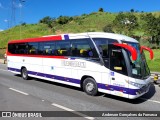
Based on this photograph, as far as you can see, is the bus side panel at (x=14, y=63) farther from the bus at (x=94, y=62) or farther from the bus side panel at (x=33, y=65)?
the bus at (x=94, y=62)

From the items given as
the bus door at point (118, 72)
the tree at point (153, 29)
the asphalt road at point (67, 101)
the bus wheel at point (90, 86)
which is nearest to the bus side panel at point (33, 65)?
the asphalt road at point (67, 101)

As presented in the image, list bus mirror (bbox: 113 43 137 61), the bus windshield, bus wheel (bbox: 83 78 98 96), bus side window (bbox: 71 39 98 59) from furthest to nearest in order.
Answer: bus side window (bbox: 71 39 98 59)
bus wheel (bbox: 83 78 98 96)
the bus windshield
bus mirror (bbox: 113 43 137 61)

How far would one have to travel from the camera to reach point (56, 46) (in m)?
13.5

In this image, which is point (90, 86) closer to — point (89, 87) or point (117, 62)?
point (89, 87)

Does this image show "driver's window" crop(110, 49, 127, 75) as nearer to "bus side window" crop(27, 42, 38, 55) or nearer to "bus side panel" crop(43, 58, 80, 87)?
"bus side panel" crop(43, 58, 80, 87)

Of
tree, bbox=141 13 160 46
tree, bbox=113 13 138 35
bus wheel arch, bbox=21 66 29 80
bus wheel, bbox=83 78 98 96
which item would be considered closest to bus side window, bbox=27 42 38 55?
bus wheel arch, bbox=21 66 29 80

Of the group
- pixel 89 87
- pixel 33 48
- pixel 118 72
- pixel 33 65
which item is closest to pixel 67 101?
pixel 89 87

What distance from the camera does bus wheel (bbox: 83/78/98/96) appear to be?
11.2 metres

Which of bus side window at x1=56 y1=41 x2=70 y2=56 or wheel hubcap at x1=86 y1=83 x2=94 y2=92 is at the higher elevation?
bus side window at x1=56 y1=41 x2=70 y2=56

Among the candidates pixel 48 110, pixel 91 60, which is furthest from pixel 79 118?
pixel 91 60

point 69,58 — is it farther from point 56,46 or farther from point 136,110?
point 136,110

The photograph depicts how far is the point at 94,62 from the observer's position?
1115 centimetres

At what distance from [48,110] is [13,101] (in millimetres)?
2056

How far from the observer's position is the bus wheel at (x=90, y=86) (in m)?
11.2
